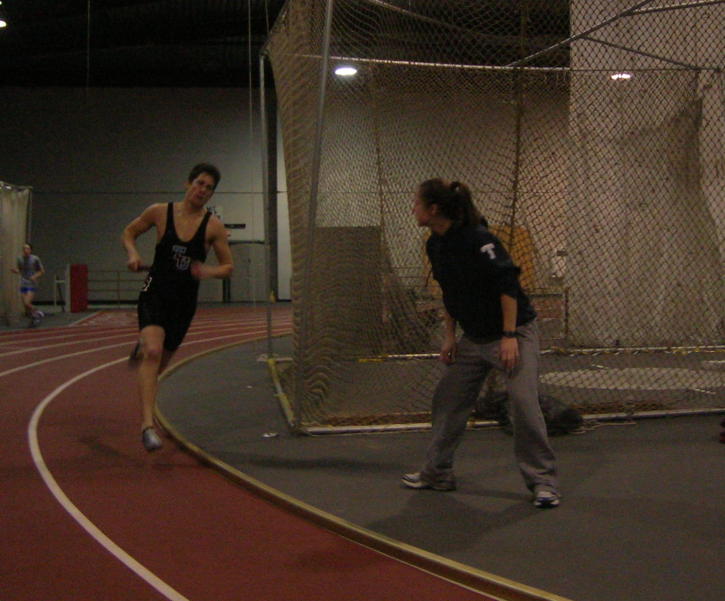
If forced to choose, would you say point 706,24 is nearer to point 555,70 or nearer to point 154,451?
point 555,70

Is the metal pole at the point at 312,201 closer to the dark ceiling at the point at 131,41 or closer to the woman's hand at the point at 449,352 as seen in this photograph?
the woman's hand at the point at 449,352

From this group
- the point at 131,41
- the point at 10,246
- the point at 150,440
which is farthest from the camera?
the point at 131,41

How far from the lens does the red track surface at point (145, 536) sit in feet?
10.7

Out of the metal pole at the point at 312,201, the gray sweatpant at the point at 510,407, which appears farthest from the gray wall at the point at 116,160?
the gray sweatpant at the point at 510,407

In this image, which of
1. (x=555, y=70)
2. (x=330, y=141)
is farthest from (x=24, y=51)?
(x=555, y=70)

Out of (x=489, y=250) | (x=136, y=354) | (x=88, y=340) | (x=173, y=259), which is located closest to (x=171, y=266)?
(x=173, y=259)

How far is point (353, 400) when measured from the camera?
7.02 m

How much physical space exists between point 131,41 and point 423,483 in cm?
1855

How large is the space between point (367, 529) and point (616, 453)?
219cm

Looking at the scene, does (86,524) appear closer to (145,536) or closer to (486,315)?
(145,536)

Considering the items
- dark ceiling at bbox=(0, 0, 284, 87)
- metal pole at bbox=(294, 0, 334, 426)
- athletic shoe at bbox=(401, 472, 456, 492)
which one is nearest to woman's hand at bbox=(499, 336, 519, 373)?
athletic shoe at bbox=(401, 472, 456, 492)

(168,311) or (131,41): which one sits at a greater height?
(131,41)

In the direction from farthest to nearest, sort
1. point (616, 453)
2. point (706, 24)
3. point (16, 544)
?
1. point (706, 24)
2. point (616, 453)
3. point (16, 544)

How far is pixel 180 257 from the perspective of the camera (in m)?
5.46
